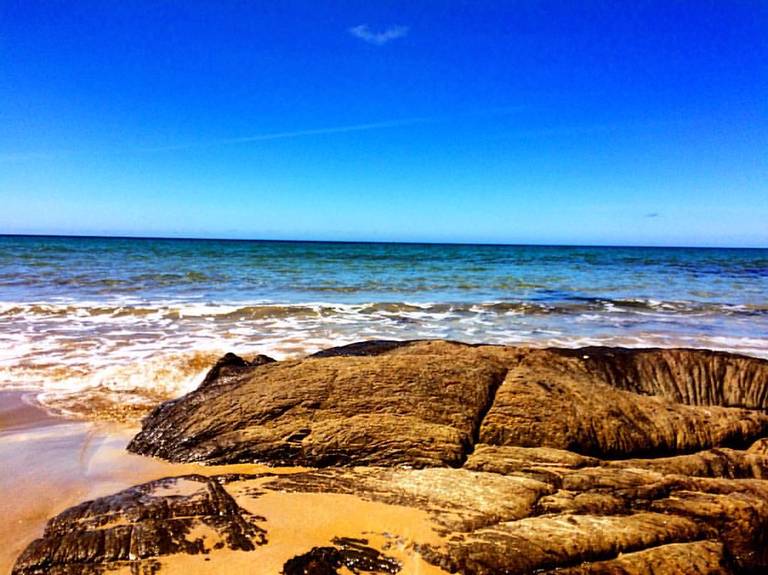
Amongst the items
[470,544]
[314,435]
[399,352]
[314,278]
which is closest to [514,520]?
[470,544]

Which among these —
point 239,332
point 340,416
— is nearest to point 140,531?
point 340,416

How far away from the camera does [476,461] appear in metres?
3.26

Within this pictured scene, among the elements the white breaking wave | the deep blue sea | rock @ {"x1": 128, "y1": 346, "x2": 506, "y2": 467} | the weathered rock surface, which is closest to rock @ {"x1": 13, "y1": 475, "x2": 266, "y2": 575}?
the weathered rock surface

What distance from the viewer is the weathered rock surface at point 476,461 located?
2463 millimetres

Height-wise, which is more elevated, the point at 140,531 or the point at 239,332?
the point at 140,531

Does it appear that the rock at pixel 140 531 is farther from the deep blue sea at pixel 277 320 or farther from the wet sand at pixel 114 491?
the deep blue sea at pixel 277 320

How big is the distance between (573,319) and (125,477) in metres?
10.8

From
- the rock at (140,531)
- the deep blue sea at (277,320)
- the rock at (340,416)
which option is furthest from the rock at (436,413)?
the deep blue sea at (277,320)

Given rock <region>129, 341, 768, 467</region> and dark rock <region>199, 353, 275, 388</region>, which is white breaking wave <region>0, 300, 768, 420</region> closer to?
dark rock <region>199, 353, 275, 388</region>

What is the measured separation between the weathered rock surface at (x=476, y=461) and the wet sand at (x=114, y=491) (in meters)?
0.05

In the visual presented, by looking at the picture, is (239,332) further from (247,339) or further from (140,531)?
(140,531)

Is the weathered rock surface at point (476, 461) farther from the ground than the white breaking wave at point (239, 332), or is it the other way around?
the weathered rock surface at point (476, 461)

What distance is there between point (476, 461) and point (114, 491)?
2.35 m

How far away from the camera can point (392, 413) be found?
3.61m
